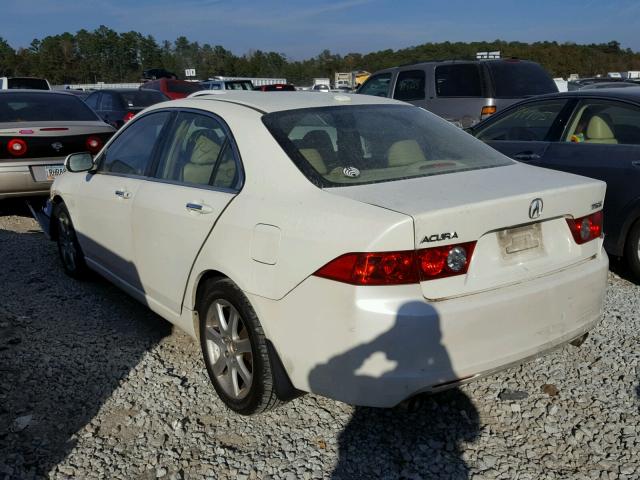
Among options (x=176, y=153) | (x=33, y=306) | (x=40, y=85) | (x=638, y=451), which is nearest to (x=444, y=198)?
(x=638, y=451)

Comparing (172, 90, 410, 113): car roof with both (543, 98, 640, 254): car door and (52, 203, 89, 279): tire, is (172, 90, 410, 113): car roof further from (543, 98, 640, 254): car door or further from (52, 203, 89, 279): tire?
(543, 98, 640, 254): car door

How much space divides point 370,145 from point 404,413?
139 cm

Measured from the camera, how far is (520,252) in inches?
107

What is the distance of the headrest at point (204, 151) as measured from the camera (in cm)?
338

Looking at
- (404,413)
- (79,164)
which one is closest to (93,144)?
(79,164)

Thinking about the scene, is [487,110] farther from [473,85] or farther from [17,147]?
[17,147]

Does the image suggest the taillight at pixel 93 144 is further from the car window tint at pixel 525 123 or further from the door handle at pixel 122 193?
the car window tint at pixel 525 123

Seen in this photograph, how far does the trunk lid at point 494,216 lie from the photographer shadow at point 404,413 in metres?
0.21

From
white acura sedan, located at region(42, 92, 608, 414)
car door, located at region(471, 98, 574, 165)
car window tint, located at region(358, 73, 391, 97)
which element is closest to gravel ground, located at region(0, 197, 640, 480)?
white acura sedan, located at region(42, 92, 608, 414)

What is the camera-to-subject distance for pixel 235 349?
10.2ft

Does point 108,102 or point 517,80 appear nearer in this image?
point 517,80

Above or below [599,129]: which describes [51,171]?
below

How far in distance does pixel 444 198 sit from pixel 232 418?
1.55 metres

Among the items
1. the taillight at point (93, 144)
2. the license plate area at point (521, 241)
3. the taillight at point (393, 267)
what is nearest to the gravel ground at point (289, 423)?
the taillight at point (393, 267)
